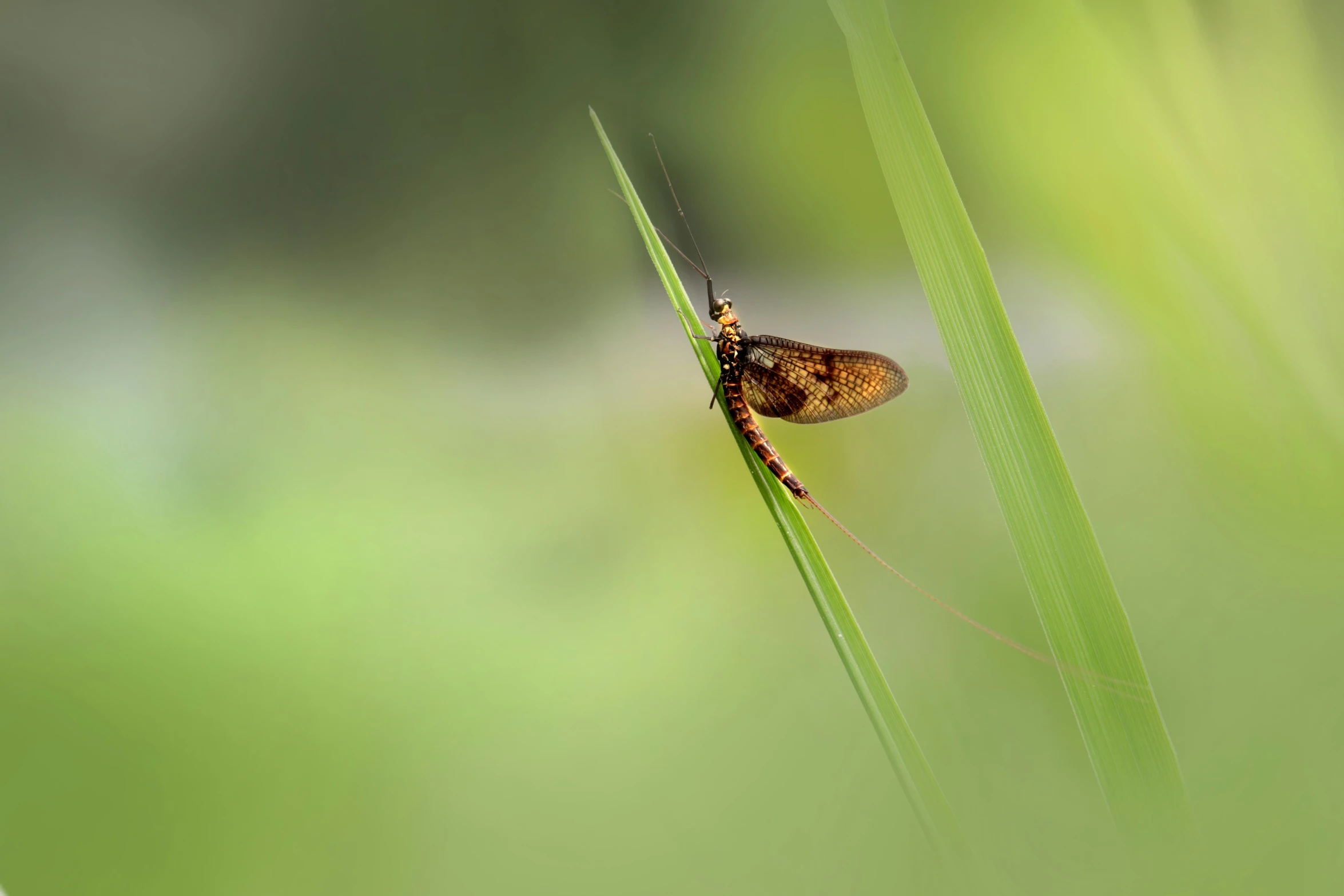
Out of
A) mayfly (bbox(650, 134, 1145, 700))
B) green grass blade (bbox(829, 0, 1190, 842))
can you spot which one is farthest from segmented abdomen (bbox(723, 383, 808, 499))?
green grass blade (bbox(829, 0, 1190, 842))

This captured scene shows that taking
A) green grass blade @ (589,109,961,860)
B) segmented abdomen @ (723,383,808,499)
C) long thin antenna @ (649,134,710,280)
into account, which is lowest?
green grass blade @ (589,109,961,860)

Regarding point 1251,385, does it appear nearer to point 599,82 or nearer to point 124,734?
point 599,82

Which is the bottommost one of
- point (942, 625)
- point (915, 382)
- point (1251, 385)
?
point (942, 625)

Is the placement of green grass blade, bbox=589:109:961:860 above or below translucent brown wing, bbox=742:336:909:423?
below

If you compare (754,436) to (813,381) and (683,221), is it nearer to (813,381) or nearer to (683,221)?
(813,381)

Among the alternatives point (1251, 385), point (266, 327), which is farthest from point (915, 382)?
point (266, 327)

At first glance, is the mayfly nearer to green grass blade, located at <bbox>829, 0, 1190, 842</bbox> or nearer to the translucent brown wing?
the translucent brown wing

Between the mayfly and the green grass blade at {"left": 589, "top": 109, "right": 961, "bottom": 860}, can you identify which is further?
the mayfly
